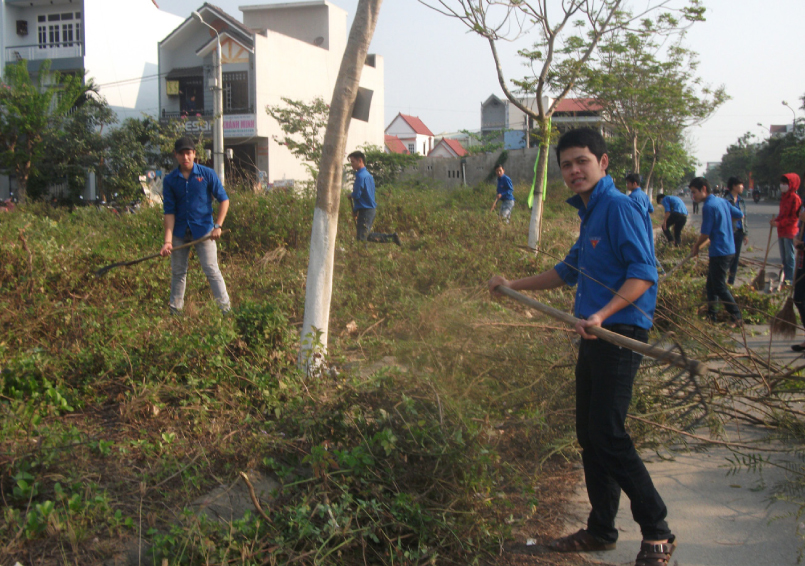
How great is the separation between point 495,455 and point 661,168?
109 ft

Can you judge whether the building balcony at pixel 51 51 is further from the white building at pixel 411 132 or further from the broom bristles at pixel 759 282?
the white building at pixel 411 132

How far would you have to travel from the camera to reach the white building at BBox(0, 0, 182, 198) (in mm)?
31703

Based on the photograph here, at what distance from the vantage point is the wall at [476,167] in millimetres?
30219

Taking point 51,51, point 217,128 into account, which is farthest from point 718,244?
point 51,51

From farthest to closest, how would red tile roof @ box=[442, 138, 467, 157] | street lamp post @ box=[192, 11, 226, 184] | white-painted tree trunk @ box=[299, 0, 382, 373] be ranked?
red tile roof @ box=[442, 138, 467, 157], street lamp post @ box=[192, 11, 226, 184], white-painted tree trunk @ box=[299, 0, 382, 373]

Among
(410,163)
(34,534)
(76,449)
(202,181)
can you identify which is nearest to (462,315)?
(76,449)

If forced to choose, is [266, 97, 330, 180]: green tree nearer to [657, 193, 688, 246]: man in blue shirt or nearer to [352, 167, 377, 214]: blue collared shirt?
[352, 167, 377, 214]: blue collared shirt

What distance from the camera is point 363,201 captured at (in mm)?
9188

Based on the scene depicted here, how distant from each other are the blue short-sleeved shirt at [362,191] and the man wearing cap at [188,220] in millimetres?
3315

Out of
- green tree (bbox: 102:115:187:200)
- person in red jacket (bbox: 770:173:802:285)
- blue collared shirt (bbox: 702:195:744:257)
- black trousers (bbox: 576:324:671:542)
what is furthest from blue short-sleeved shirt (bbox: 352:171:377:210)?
green tree (bbox: 102:115:187:200)

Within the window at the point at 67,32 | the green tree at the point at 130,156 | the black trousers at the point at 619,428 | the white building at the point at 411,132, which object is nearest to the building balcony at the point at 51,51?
the window at the point at 67,32

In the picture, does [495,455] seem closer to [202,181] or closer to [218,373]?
[218,373]

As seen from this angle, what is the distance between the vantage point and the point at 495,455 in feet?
9.26

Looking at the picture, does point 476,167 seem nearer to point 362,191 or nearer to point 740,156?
point 362,191
